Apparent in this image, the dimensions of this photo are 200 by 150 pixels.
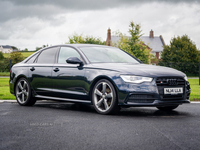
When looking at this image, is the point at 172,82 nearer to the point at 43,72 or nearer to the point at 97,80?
the point at 97,80

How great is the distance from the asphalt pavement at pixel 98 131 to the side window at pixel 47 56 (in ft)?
5.43

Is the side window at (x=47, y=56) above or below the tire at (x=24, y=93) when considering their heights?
above

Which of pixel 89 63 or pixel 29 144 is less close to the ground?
pixel 89 63

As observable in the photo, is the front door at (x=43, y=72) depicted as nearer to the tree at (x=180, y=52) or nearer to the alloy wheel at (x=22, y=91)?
the alloy wheel at (x=22, y=91)

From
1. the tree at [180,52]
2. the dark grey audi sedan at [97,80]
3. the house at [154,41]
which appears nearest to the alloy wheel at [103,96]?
the dark grey audi sedan at [97,80]

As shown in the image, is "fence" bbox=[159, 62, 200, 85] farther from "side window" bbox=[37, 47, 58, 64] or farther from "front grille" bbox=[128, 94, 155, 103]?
"front grille" bbox=[128, 94, 155, 103]

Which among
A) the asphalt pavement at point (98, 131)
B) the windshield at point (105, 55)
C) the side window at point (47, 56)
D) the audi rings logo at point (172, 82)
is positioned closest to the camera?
the asphalt pavement at point (98, 131)

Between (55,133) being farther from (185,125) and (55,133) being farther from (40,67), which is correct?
(40,67)

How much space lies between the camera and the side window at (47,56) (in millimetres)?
7570

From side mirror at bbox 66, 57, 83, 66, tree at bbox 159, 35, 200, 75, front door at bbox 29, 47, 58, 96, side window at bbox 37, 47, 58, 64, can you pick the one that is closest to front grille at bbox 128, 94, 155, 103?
side mirror at bbox 66, 57, 83, 66

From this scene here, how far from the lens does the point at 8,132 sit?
14.9 ft

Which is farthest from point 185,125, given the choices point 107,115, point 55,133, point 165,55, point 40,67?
point 165,55

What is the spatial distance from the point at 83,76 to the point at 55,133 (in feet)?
7.36

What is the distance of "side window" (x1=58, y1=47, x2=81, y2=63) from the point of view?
7.14 meters
